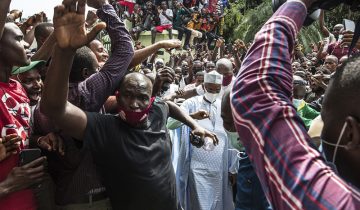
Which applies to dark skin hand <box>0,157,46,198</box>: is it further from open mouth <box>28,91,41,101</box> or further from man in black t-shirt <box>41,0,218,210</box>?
open mouth <box>28,91,41,101</box>

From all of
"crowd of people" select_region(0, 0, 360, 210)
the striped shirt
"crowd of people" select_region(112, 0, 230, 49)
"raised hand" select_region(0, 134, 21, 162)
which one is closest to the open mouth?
"crowd of people" select_region(0, 0, 360, 210)

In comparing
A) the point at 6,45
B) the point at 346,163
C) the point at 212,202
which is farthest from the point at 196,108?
the point at 346,163

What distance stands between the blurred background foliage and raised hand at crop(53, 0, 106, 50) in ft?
46.5

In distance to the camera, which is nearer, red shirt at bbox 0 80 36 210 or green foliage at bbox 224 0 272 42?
red shirt at bbox 0 80 36 210

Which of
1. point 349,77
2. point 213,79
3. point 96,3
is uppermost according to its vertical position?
point 349,77

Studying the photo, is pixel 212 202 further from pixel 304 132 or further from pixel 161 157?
pixel 304 132

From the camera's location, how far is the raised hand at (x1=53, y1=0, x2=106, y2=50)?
5.51 ft

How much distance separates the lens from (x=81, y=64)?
103 inches

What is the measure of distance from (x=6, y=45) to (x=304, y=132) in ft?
5.96

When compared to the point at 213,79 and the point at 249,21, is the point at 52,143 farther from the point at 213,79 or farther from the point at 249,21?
the point at 249,21

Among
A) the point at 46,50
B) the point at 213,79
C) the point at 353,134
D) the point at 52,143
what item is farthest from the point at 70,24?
the point at 213,79

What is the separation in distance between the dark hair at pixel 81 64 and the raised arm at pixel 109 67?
0.12 m

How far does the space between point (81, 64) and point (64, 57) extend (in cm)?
82

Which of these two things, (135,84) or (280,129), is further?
(135,84)
